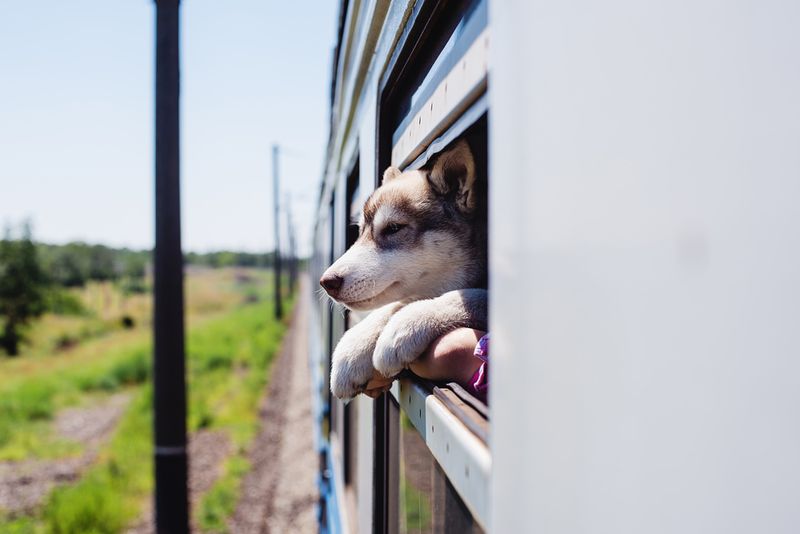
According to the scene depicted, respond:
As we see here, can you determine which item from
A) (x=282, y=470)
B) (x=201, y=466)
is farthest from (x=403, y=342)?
(x=201, y=466)

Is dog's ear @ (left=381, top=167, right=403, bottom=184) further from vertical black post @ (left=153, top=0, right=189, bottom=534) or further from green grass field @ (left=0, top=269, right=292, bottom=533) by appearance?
green grass field @ (left=0, top=269, right=292, bottom=533)

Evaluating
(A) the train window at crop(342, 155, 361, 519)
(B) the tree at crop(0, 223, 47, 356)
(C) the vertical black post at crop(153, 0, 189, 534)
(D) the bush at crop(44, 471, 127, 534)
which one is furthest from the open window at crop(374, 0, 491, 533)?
(B) the tree at crop(0, 223, 47, 356)

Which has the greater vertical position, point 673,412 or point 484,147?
point 484,147

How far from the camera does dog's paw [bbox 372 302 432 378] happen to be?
4.53 ft

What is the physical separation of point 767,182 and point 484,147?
5.53ft

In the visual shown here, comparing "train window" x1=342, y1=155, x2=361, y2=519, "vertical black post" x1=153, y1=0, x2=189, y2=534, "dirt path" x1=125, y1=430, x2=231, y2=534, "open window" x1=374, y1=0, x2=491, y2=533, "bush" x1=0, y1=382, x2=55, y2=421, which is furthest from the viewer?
"bush" x1=0, y1=382, x2=55, y2=421

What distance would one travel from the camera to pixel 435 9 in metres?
1.42

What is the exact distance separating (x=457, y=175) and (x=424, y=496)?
933 mm

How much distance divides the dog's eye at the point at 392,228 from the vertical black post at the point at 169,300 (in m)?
2.43

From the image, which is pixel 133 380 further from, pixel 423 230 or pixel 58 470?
pixel 423 230

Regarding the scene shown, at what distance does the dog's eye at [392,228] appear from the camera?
210cm

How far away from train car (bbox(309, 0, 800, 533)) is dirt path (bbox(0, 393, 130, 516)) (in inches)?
398

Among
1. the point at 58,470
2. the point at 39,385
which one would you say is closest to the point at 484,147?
the point at 58,470

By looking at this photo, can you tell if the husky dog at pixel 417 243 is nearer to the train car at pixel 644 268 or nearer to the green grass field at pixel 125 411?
the train car at pixel 644 268
